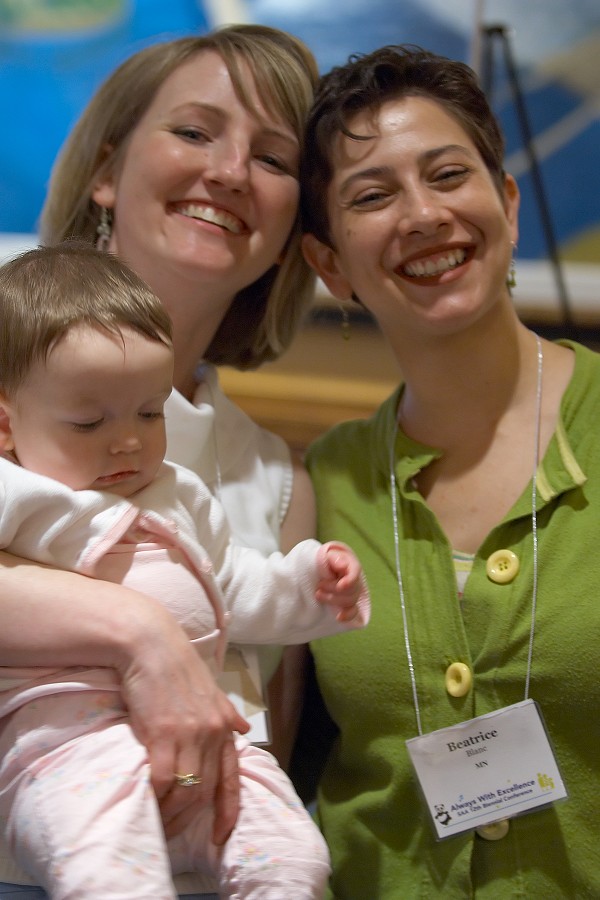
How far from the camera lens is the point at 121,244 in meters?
1.89

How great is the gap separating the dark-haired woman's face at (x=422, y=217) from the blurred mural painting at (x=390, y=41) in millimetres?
1587

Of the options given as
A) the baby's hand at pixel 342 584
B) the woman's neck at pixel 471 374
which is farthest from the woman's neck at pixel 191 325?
A: the baby's hand at pixel 342 584

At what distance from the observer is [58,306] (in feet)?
4.04

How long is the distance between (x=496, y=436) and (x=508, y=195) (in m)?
0.48

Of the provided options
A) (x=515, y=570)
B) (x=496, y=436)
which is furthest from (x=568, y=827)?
(x=496, y=436)

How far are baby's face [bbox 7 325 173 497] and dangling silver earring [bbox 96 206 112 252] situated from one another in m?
0.76

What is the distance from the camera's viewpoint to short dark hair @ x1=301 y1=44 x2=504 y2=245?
5.84 feet

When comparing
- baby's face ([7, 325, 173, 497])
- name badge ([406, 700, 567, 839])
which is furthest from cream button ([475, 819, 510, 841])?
baby's face ([7, 325, 173, 497])

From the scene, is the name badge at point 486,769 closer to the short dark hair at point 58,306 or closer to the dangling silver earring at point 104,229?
the short dark hair at point 58,306

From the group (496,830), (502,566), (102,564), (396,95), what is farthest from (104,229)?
(496,830)

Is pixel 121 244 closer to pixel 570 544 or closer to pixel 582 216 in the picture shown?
pixel 570 544

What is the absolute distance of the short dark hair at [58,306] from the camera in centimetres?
122

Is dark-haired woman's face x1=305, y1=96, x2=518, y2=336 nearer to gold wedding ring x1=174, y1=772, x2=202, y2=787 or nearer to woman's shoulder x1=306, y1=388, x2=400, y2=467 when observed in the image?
woman's shoulder x1=306, y1=388, x2=400, y2=467

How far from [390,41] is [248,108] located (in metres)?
1.91
